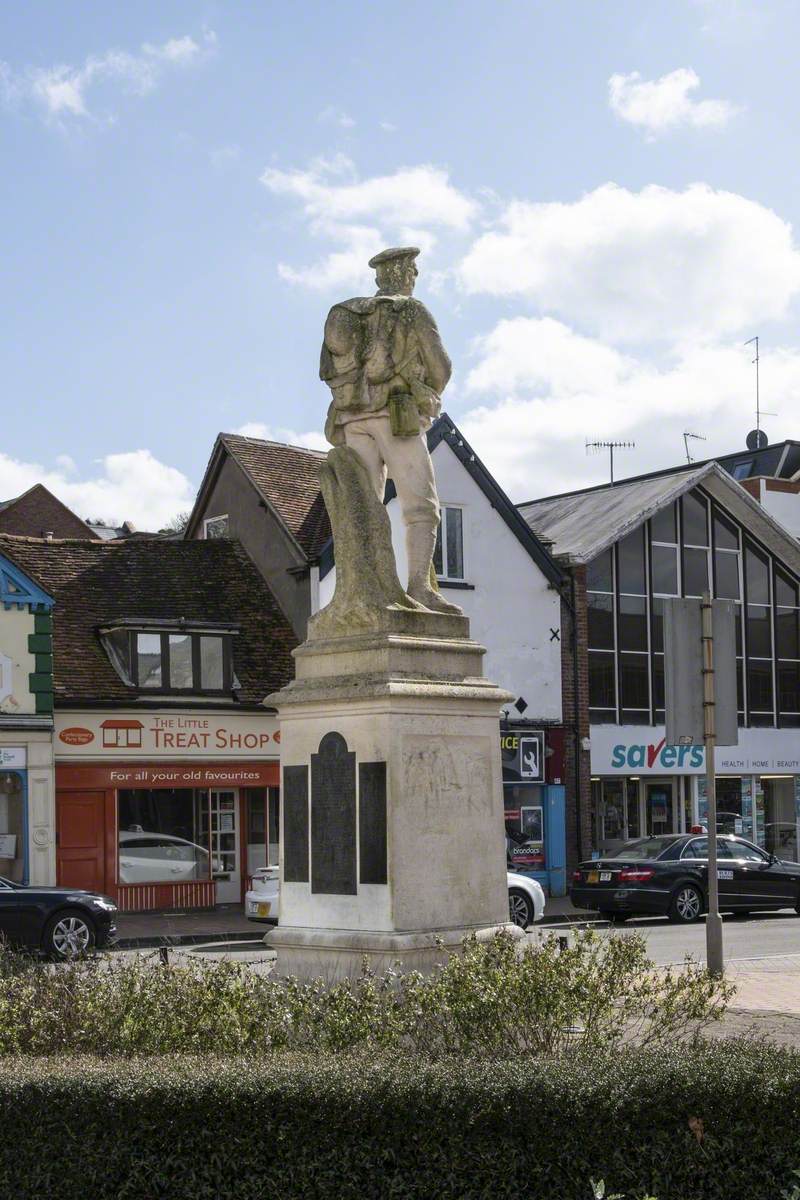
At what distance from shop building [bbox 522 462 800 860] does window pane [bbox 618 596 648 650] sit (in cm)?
Result: 3

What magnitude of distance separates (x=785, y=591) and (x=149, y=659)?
16802mm

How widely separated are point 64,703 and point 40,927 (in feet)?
24.1

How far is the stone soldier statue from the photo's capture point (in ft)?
34.7

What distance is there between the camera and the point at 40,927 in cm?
2062

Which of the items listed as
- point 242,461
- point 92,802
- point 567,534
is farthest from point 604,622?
point 92,802

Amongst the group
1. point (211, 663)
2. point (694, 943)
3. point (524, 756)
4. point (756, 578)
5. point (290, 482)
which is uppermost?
point (290, 482)

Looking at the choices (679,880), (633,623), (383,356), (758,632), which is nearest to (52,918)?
(679,880)

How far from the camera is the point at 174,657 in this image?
29.4 metres

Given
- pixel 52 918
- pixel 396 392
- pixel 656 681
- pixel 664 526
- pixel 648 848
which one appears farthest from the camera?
pixel 664 526

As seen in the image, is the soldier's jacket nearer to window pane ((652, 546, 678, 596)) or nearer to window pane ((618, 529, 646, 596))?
window pane ((618, 529, 646, 596))

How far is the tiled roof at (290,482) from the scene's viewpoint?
3228cm

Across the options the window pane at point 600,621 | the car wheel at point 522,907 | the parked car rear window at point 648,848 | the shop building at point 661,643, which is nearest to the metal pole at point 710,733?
the car wheel at point 522,907

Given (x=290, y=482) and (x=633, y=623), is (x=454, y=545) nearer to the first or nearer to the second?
(x=290, y=482)

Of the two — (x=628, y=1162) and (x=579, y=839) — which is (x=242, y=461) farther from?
(x=628, y=1162)
